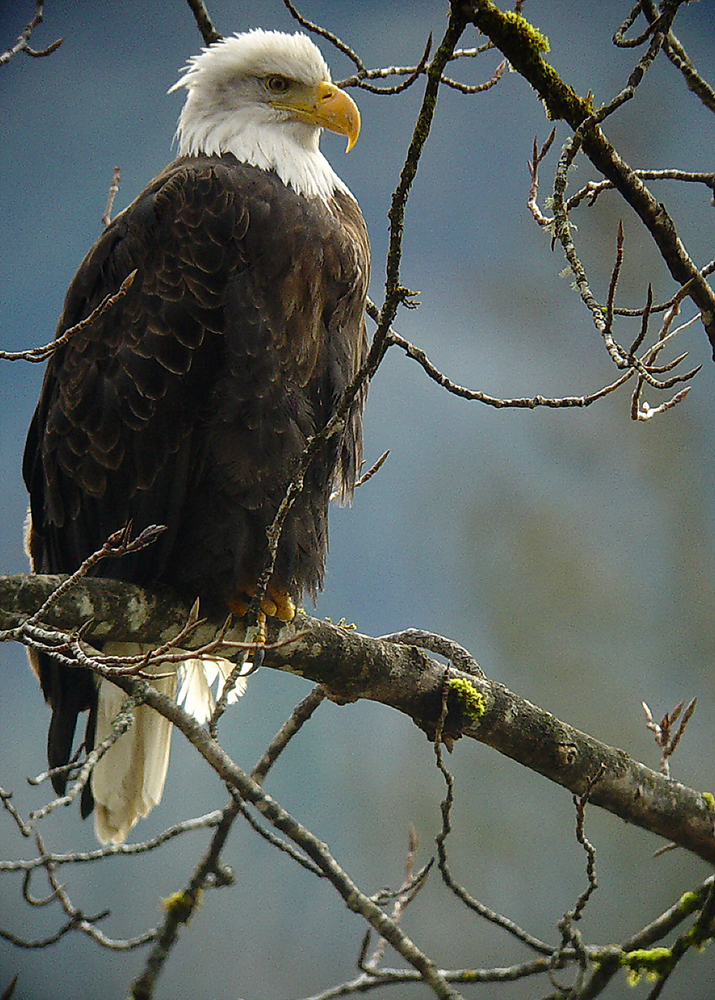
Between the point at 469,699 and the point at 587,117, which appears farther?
the point at 469,699

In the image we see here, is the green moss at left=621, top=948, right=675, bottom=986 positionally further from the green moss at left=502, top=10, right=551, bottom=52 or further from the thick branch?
the green moss at left=502, top=10, right=551, bottom=52

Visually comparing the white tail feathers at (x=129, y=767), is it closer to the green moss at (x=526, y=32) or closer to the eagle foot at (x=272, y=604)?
the eagle foot at (x=272, y=604)

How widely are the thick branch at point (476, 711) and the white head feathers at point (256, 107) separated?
0.99 meters

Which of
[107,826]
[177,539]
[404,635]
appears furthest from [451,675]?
[107,826]

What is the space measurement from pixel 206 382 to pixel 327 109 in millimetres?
778

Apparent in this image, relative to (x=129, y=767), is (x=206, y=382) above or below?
above

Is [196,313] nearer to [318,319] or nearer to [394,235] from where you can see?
[318,319]

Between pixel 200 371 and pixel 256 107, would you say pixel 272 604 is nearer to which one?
pixel 200 371

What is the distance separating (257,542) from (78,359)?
53cm

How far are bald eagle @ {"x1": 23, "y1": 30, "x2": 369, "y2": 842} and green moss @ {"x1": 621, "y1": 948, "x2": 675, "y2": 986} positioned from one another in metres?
0.93

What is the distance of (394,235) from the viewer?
123 centimetres

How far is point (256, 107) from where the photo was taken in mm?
2219

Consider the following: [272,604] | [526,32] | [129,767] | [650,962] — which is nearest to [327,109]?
[526,32]

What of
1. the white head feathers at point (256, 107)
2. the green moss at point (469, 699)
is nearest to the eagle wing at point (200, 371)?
the white head feathers at point (256, 107)
